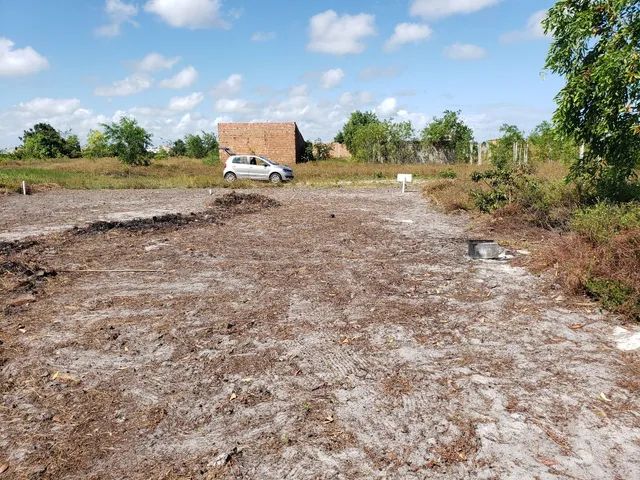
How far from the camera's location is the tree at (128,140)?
30516mm

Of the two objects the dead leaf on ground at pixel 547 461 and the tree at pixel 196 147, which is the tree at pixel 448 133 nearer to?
the tree at pixel 196 147

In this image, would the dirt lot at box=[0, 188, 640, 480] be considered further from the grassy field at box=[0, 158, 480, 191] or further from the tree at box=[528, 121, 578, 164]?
the grassy field at box=[0, 158, 480, 191]

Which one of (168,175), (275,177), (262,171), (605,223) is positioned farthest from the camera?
(168,175)

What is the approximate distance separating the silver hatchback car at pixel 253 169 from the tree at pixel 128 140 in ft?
32.4

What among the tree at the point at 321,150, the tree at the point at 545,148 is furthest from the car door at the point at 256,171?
the tree at the point at 321,150

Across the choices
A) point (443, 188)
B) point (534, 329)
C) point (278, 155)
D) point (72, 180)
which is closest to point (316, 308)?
point (534, 329)

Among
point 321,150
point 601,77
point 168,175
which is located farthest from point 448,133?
point 601,77

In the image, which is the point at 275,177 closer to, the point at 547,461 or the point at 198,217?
the point at 198,217

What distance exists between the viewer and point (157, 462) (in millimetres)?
2617

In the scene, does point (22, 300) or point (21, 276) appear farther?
point (21, 276)

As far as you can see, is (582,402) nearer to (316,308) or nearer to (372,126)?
(316,308)

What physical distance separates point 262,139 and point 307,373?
3352 cm

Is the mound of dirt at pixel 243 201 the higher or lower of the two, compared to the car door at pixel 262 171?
lower

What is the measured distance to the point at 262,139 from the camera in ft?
117
